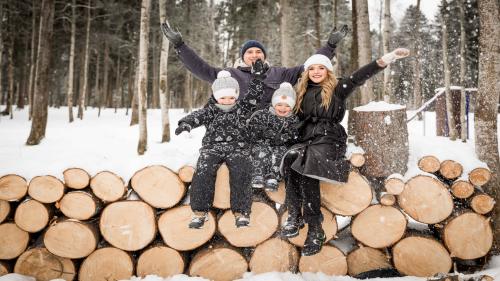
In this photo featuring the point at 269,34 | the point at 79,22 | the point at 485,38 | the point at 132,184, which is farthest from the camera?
the point at 269,34

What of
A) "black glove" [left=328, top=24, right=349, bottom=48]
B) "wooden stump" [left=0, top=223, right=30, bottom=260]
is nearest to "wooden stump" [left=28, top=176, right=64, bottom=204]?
"wooden stump" [left=0, top=223, right=30, bottom=260]

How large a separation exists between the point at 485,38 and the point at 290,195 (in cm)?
281

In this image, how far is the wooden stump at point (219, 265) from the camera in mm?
3145

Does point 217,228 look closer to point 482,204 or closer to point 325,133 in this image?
point 325,133

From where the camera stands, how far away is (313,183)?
2893 millimetres

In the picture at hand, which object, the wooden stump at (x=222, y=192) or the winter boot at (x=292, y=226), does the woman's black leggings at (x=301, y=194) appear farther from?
the wooden stump at (x=222, y=192)

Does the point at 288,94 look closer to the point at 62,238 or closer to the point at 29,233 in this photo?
the point at 62,238

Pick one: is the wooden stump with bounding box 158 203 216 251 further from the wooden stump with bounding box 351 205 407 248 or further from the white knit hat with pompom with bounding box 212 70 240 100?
the wooden stump with bounding box 351 205 407 248

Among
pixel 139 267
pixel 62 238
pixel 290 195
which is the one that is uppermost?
pixel 290 195

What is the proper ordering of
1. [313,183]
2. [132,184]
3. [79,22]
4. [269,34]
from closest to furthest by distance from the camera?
[313,183] < [132,184] < [79,22] < [269,34]

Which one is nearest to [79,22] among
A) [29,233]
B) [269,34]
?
[269,34]

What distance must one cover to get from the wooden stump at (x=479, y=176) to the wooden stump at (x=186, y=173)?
2663mm

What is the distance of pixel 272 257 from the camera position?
10.4 feet

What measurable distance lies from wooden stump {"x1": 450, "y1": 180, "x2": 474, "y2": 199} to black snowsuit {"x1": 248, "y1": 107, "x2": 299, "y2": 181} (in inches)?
61.4
